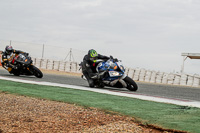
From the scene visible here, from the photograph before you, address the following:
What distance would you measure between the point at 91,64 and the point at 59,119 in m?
7.22

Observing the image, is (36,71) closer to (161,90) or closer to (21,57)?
(21,57)

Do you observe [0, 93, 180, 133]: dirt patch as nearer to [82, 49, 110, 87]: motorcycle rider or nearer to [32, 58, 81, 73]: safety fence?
[82, 49, 110, 87]: motorcycle rider

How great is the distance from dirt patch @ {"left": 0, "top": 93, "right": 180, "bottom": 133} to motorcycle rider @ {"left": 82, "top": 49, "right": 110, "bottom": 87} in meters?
5.22

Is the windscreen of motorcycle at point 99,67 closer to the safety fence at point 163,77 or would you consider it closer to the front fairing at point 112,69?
the front fairing at point 112,69

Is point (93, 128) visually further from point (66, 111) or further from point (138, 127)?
point (66, 111)

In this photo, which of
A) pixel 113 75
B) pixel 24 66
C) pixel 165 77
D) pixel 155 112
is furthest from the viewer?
pixel 165 77

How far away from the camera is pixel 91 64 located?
43.6 feet

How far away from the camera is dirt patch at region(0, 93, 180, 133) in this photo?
18.0 ft

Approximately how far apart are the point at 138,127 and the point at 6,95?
5128 millimetres

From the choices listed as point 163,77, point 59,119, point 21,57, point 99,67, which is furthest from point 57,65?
point 59,119

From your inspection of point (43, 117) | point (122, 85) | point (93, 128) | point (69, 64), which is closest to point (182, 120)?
point (93, 128)

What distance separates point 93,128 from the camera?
→ 5539mm

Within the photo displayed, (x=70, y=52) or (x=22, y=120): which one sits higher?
(x=70, y=52)

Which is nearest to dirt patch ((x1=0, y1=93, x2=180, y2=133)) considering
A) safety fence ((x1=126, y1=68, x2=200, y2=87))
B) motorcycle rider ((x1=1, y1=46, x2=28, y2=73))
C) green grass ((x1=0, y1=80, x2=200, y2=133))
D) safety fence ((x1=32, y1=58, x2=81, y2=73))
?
green grass ((x1=0, y1=80, x2=200, y2=133))
